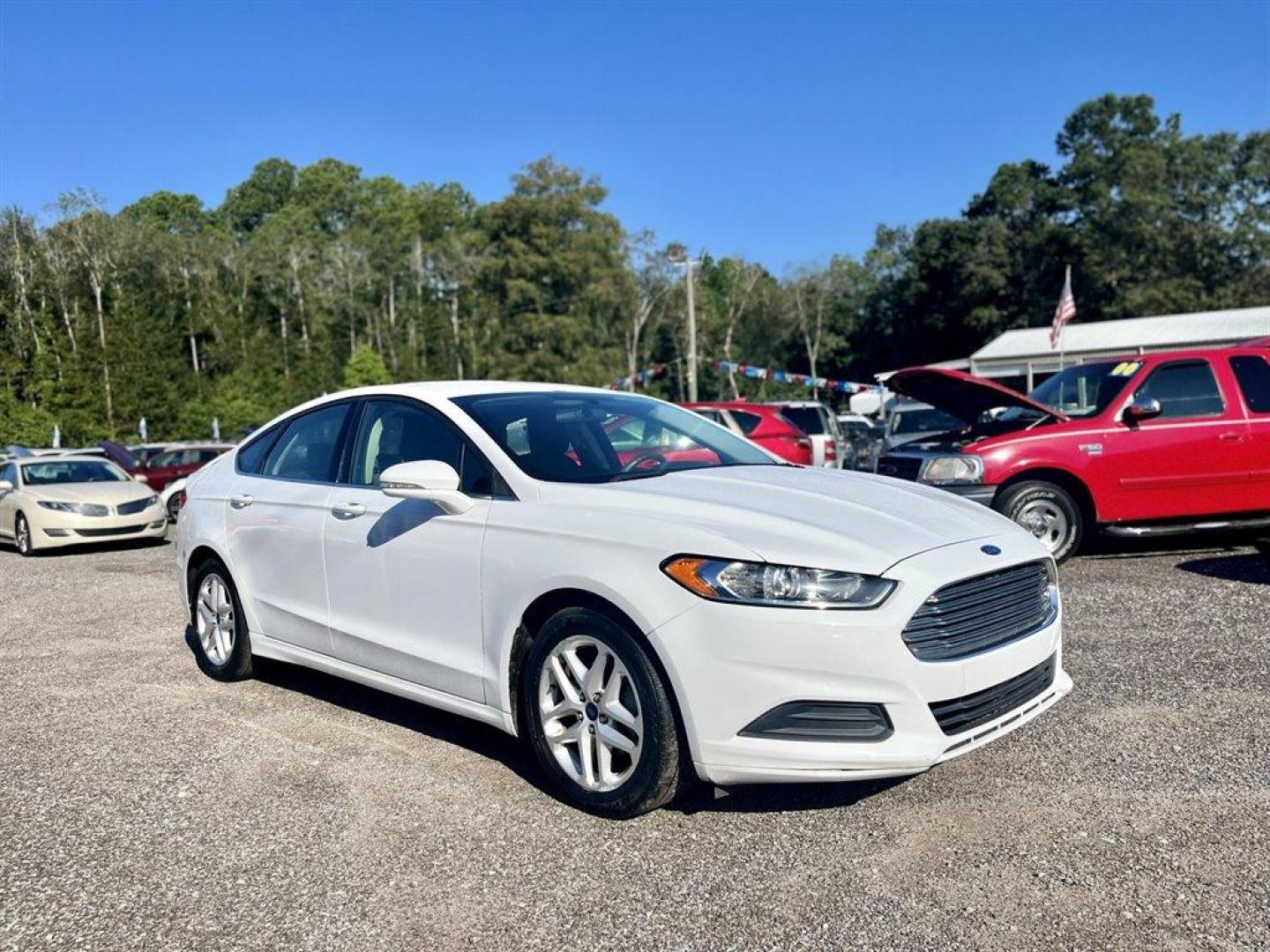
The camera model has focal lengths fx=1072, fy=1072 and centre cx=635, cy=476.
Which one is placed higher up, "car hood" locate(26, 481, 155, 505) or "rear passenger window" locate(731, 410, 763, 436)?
"rear passenger window" locate(731, 410, 763, 436)

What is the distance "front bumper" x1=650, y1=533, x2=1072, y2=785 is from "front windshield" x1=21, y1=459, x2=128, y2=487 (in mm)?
13538

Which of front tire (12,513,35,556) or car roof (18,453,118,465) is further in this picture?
car roof (18,453,118,465)

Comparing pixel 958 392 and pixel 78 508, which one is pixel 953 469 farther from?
pixel 78 508

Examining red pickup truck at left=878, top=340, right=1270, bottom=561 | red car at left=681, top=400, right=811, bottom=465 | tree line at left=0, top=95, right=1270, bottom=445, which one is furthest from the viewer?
tree line at left=0, top=95, right=1270, bottom=445

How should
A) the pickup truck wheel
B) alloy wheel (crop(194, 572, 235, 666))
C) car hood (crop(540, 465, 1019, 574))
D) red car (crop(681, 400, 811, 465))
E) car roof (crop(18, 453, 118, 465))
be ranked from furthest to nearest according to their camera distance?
car roof (crop(18, 453, 118, 465))
red car (crop(681, 400, 811, 465))
the pickup truck wheel
alloy wheel (crop(194, 572, 235, 666))
car hood (crop(540, 465, 1019, 574))

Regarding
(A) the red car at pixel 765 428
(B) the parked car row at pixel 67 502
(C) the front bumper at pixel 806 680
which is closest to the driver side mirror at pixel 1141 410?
(A) the red car at pixel 765 428

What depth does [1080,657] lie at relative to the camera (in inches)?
228

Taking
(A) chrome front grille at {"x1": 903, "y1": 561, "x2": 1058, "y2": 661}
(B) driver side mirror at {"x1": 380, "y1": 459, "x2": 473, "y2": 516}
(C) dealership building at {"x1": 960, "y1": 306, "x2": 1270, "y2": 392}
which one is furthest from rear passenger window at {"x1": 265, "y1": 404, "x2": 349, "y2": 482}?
(C) dealership building at {"x1": 960, "y1": 306, "x2": 1270, "y2": 392}

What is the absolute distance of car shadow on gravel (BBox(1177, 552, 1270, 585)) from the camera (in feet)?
25.9

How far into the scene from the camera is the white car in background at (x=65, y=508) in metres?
13.7

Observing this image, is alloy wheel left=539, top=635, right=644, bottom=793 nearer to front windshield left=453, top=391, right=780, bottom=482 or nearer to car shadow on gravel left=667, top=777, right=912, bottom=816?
car shadow on gravel left=667, top=777, right=912, bottom=816

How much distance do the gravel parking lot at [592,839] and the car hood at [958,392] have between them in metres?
3.61

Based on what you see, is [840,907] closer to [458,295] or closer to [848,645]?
[848,645]

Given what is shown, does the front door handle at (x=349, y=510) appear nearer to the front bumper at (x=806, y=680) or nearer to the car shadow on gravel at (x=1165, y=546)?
the front bumper at (x=806, y=680)
